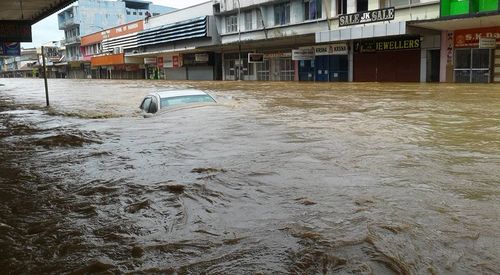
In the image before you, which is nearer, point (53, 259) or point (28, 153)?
point (53, 259)

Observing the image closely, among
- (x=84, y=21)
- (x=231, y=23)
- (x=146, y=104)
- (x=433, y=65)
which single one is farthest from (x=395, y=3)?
(x=84, y=21)

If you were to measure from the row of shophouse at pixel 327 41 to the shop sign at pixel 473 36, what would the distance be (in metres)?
0.06

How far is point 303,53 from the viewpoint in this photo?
3416 centimetres

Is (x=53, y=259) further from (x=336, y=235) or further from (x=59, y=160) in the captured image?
(x=59, y=160)

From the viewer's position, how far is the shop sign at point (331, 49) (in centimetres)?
3186

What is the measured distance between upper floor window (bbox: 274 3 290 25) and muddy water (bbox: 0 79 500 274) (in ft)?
90.9

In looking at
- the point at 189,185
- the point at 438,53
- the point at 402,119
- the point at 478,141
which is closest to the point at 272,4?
the point at 438,53

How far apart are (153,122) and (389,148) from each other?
17.2 feet

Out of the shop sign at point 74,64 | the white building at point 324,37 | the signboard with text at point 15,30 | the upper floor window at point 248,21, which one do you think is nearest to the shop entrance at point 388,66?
the white building at point 324,37

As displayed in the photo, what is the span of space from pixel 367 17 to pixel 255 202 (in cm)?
2538

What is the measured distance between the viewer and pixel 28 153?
7.31m

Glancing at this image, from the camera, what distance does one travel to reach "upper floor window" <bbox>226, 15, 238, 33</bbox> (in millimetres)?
40150

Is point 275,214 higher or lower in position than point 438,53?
lower

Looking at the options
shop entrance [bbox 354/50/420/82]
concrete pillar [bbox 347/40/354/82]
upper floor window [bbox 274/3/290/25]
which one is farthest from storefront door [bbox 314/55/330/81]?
upper floor window [bbox 274/3/290/25]
